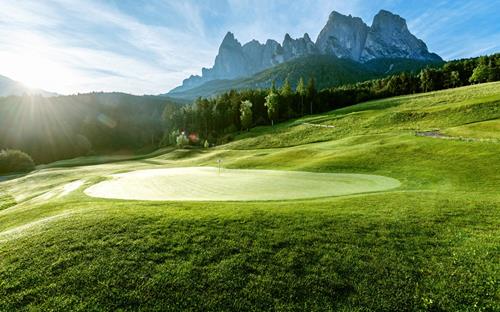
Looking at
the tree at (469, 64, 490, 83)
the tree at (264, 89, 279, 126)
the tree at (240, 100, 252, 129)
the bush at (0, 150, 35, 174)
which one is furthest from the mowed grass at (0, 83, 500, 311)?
the tree at (469, 64, 490, 83)

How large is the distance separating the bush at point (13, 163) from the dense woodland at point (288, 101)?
2184 inches

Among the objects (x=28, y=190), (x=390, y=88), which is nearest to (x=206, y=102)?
(x=390, y=88)

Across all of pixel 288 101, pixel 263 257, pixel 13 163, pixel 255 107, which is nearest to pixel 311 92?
pixel 288 101

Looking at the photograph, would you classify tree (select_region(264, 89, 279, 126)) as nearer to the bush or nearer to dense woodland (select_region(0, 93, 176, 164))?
dense woodland (select_region(0, 93, 176, 164))

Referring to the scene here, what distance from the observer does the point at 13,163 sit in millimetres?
82125

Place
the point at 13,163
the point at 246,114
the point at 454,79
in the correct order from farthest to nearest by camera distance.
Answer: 1. the point at 454,79
2. the point at 246,114
3. the point at 13,163

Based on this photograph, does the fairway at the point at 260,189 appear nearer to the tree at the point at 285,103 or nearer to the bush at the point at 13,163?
the bush at the point at 13,163

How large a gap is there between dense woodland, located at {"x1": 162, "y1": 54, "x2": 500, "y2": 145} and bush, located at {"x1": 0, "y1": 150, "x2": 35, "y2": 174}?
55.5 m

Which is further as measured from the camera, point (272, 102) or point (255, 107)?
point (255, 107)

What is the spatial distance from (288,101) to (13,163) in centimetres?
10614

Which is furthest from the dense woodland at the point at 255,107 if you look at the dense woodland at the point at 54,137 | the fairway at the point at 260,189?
the fairway at the point at 260,189

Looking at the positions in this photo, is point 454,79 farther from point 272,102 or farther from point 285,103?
point 272,102

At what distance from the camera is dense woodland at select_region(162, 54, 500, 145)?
128m

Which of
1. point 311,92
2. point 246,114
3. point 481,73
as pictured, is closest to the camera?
point 481,73
